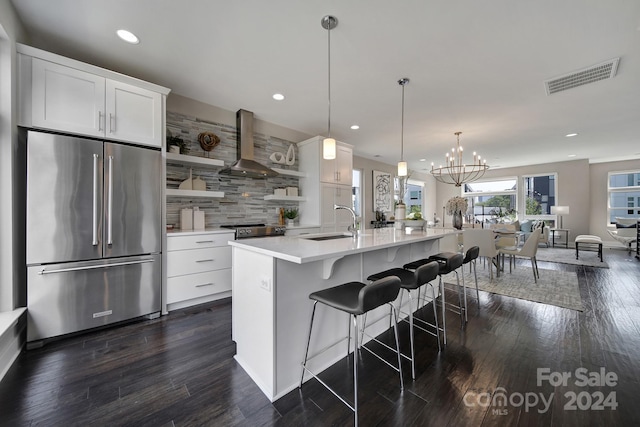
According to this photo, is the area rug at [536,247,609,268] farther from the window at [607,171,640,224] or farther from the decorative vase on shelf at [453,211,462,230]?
the decorative vase on shelf at [453,211,462,230]

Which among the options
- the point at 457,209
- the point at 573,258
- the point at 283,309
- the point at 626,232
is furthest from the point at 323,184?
the point at 626,232

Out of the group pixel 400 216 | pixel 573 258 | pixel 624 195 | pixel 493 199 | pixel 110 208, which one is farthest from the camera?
pixel 493 199

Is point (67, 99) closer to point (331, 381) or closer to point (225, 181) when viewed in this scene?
point (225, 181)

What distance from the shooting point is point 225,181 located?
12.4 ft

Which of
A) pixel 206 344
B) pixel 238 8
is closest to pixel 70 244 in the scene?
pixel 206 344

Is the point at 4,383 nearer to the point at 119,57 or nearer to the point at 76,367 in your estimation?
the point at 76,367

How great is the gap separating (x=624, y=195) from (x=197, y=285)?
1164 cm

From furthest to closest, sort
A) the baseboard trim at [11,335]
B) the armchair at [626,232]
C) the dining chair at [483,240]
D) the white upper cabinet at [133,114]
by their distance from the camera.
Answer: the armchair at [626,232], the dining chair at [483,240], the white upper cabinet at [133,114], the baseboard trim at [11,335]

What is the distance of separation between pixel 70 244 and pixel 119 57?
1.91 m

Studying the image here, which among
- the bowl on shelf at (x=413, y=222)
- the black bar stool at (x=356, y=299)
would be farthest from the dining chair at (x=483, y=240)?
the black bar stool at (x=356, y=299)

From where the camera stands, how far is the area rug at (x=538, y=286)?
10.3 ft

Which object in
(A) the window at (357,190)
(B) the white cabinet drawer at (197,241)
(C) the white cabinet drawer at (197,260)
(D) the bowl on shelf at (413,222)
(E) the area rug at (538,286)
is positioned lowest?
(E) the area rug at (538,286)

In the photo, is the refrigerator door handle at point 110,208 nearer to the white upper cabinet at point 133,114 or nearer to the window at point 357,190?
the white upper cabinet at point 133,114

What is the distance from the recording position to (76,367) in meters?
1.82
